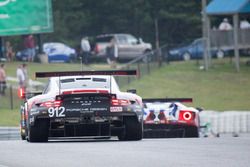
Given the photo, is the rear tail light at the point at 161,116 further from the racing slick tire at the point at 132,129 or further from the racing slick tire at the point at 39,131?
the racing slick tire at the point at 39,131

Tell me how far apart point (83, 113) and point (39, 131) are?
92 centimetres

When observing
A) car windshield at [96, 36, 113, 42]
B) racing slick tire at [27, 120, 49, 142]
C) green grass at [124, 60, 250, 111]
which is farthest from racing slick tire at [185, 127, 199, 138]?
car windshield at [96, 36, 113, 42]

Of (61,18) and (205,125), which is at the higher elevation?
(61,18)

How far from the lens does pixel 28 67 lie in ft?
166

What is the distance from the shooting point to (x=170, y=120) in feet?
77.2

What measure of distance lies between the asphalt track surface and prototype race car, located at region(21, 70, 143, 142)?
1120mm

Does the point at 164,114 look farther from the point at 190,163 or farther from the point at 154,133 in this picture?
the point at 190,163

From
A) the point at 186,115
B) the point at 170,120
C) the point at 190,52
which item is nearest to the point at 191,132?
the point at 186,115

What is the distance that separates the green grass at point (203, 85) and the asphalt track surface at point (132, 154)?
21670 millimetres

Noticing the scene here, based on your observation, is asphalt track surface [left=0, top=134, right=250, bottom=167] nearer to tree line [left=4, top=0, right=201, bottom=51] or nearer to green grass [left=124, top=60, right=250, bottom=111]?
green grass [left=124, top=60, right=250, bottom=111]

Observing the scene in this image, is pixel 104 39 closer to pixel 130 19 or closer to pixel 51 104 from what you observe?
pixel 130 19

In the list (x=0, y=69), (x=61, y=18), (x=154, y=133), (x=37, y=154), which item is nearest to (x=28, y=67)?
(x=0, y=69)

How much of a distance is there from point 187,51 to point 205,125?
27846mm

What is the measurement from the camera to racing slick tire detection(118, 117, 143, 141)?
17844 mm
